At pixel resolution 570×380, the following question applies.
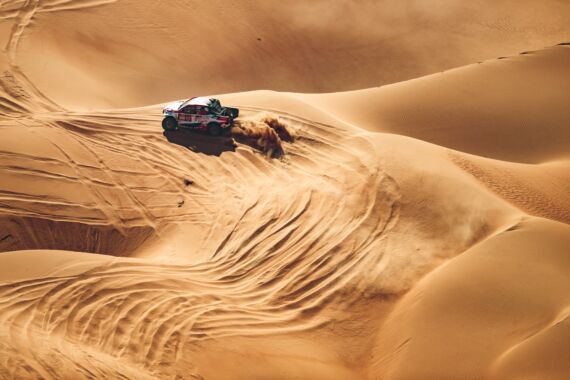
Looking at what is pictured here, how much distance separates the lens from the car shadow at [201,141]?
14180 millimetres

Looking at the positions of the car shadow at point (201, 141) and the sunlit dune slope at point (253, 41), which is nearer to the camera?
the car shadow at point (201, 141)

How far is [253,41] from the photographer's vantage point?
885 inches

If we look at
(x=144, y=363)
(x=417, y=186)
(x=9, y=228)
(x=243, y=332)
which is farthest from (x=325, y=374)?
(x=9, y=228)

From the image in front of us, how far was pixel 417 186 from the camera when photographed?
11891 mm

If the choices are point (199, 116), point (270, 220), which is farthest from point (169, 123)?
point (270, 220)

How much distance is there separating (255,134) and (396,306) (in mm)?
5498

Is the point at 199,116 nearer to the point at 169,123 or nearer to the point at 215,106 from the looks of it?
the point at 215,106

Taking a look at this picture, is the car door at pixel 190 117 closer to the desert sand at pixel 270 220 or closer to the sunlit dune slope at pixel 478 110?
the desert sand at pixel 270 220

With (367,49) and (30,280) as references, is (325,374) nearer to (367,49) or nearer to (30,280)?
(30,280)

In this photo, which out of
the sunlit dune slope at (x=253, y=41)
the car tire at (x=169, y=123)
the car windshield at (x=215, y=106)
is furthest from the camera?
the sunlit dune slope at (x=253, y=41)

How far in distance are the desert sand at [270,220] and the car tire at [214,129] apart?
0.85 ft

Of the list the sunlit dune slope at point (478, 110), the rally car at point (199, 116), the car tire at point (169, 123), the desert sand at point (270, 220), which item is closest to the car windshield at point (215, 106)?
the rally car at point (199, 116)

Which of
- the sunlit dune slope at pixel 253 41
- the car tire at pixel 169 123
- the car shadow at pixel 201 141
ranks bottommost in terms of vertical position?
the car shadow at pixel 201 141

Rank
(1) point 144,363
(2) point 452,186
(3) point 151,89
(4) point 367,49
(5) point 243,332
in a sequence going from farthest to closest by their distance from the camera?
(4) point 367,49 → (3) point 151,89 → (2) point 452,186 → (5) point 243,332 → (1) point 144,363
